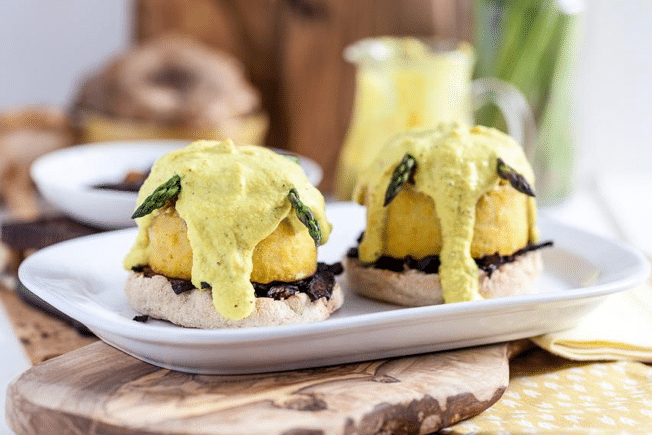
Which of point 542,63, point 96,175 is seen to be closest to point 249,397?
point 96,175

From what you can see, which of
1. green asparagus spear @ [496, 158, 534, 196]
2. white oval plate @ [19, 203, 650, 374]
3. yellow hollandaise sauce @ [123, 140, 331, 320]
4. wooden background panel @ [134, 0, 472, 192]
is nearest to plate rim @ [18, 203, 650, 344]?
white oval plate @ [19, 203, 650, 374]

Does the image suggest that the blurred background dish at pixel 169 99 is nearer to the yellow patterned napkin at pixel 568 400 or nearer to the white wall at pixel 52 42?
the white wall at pixel 52 42

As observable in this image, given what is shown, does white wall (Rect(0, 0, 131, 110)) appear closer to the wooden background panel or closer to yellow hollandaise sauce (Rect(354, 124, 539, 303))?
the wooden background panel

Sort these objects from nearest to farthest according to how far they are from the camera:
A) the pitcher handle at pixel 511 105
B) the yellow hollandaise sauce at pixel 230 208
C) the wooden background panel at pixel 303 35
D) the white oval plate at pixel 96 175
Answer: the yellow hollandaise sauce at pixel 230 208 < the white oval plate at pixel 96 175 < the pitcher handle at pixel 511 105 < the wooden background panel at pixel 303 35

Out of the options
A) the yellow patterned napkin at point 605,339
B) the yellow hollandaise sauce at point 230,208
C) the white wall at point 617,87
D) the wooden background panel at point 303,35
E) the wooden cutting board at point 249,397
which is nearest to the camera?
the wooden cutting board at point 249,397

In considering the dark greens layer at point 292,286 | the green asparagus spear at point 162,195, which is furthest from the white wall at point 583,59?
the green asparagus spear at point 162,195

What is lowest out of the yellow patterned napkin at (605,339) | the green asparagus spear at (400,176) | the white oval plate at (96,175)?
the yellow patterned napkin at (605,339)
